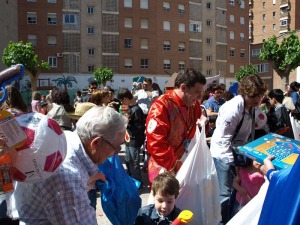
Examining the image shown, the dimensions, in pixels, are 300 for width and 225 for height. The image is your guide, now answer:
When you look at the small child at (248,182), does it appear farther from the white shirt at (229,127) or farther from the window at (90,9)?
the window at (90,9)

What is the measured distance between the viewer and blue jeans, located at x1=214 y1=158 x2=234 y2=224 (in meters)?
4.39

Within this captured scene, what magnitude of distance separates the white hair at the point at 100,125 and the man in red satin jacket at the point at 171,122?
147 cm

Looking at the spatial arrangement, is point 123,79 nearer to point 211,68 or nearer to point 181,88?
point 211,68

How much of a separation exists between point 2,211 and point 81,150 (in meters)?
1.31

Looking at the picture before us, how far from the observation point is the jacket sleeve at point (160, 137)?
3.60 m

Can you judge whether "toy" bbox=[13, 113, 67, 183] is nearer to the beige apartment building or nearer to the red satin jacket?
the red satin jacket

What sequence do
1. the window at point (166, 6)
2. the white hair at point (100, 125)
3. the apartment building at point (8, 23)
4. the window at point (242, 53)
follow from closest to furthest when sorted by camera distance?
the white hair at point (100, 125) → the apartment building at point (8, 23) → the window at point (166, 6) → the window at point (242, 53)

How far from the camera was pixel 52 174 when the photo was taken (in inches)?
75.2

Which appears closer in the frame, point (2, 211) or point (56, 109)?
point (2, 211)

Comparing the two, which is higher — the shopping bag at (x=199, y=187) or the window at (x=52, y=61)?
the window at (x=52, y=61)

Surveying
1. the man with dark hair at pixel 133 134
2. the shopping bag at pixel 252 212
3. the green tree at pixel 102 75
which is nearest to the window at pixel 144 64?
the green tree at pixel 102 75

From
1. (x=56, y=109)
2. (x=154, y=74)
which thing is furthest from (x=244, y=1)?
(x=56, y=109)

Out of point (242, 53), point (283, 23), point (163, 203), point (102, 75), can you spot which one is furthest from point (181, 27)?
point (163, 203)

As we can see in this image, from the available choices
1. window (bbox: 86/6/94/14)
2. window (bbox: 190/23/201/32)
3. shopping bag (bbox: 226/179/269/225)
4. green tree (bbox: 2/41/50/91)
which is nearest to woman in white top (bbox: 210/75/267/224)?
shopping bag (bbox: 226/179/269/225)
